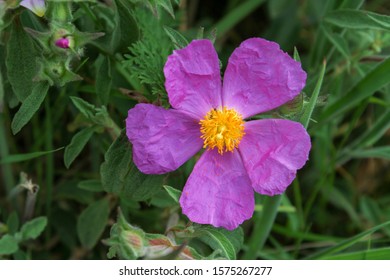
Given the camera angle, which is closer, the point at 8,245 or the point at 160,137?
the point at 160,137

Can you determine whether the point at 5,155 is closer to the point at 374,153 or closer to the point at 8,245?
the point at 8,245

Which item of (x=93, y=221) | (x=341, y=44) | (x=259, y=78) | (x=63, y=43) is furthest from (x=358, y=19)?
(x=93, y=221)

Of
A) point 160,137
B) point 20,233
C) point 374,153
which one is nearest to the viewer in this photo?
point 160,137

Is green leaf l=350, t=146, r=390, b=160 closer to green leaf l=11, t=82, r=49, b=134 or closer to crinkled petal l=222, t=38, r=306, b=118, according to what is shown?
crinkled petal l=222, t=38, r=306, b=118

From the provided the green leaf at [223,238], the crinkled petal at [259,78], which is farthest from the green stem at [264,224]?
the crinkled petal at [259,78]

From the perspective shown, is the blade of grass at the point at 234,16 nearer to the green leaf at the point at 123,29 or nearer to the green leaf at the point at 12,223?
the green leaf at the point at 123,29

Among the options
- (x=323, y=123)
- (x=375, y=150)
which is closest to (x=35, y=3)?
(x=323, y=123)
